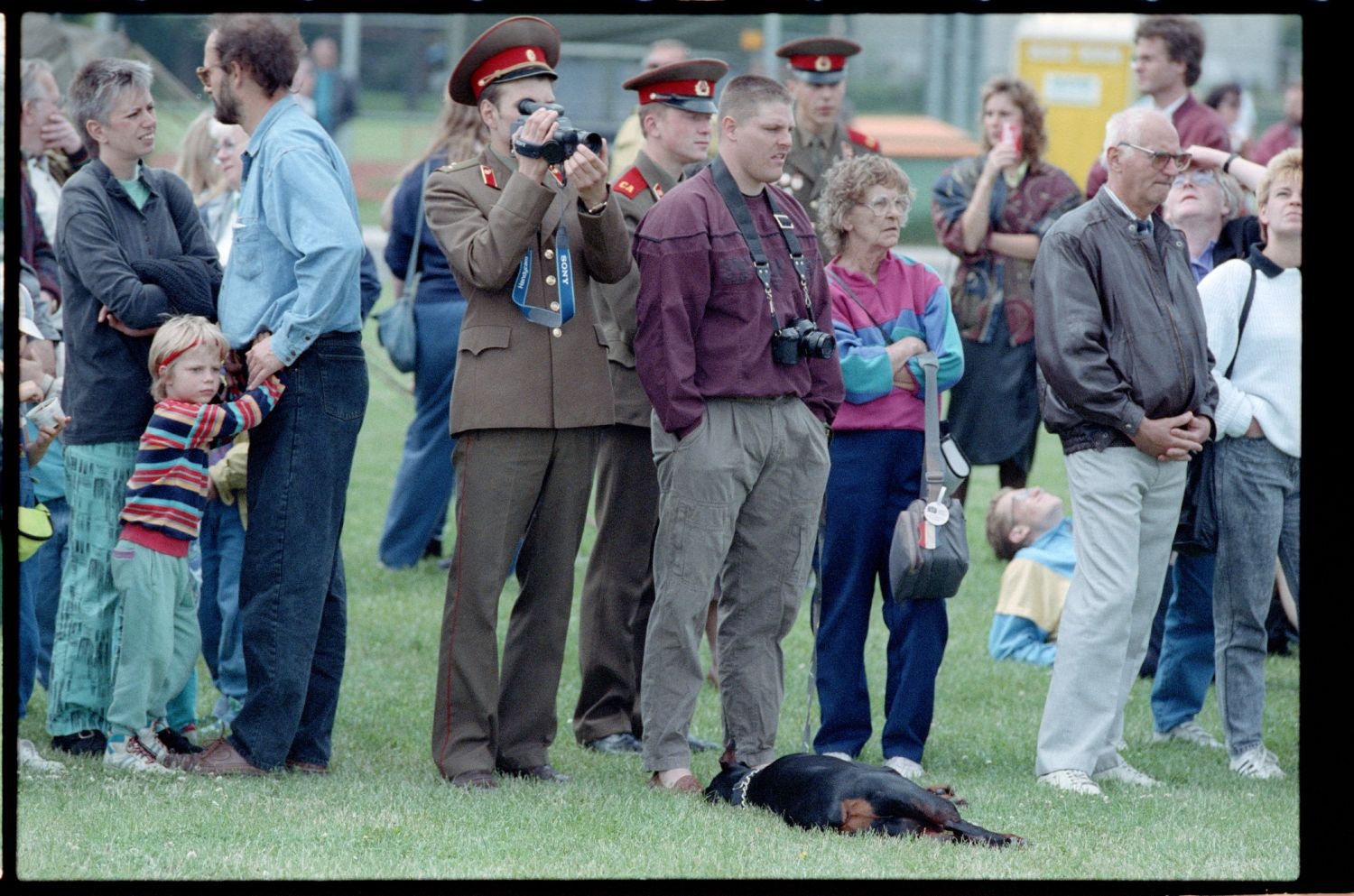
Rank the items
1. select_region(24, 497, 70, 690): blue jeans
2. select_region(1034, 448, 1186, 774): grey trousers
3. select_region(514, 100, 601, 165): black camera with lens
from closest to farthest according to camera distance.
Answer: select_region(514, 100, 601, 165): black camera with lens, select_region(1034, 448, 1186, 774): grey trousers, select_region(24, 497, 70, 690): blue jeans

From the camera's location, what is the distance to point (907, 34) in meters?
24.8

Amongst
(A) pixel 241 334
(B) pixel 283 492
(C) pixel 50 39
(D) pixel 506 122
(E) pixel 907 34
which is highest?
(E) pixel 907 34

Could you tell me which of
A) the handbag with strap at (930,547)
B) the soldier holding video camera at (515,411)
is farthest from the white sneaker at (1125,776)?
the soldier holding video camera at (515,411)

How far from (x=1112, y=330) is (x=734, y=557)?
1425 mm

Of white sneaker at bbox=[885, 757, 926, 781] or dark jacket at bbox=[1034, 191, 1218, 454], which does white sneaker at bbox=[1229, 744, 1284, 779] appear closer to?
white sneaker at bbox=[885, 757, 926, 781]

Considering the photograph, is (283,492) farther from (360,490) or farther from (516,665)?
(360,490)

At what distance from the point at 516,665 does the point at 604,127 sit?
1160 cm

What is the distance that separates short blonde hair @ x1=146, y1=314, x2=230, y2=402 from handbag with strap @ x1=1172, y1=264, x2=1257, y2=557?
10.8 feet

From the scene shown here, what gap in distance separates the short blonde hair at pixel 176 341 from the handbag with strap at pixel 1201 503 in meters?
3.29

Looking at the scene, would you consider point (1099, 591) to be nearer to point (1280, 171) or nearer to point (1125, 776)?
point (1125, 776)

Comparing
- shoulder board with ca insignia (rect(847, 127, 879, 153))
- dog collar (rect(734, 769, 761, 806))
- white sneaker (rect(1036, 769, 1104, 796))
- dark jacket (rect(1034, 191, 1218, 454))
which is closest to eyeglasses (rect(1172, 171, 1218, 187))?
dark jacket (rect(1034, 191, 1218, 454))

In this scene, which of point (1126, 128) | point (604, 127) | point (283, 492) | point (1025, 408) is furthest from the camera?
point (604, 127)

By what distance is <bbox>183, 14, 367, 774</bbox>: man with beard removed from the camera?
542cm

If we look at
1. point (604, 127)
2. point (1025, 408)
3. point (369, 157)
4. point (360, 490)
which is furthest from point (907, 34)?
point (1025, 408)
